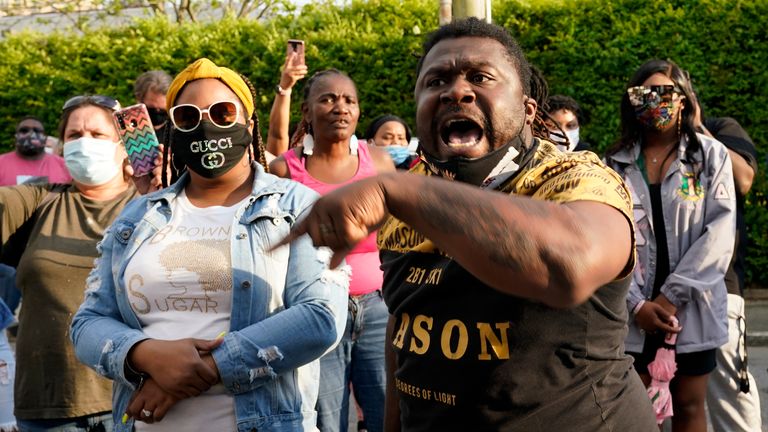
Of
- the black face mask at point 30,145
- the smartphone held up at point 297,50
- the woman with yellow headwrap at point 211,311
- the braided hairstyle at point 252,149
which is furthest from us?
the black face mask at point 30,145

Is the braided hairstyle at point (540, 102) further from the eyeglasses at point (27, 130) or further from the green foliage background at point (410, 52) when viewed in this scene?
the eyeglasses at point (27, 130)

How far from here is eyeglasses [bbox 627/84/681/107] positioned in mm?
5094

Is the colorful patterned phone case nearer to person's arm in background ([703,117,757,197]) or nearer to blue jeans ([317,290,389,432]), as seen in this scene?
blue jeans ([317,290,389,432])

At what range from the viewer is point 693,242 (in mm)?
4918

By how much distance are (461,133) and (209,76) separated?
1556 mm

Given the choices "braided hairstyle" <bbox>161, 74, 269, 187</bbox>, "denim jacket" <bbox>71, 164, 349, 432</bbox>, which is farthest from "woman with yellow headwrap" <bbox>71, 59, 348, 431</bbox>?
"braided hairstyle" <bbox>161, 74, 269, 187</bbox>

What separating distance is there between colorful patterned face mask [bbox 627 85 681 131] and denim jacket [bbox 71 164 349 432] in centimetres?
253

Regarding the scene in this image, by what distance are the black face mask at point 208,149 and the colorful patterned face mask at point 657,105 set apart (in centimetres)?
261

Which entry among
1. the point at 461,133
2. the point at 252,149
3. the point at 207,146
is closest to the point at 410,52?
the point at 252,149

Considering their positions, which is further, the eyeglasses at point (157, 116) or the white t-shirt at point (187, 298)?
the eyeglasses at point (157, 116)

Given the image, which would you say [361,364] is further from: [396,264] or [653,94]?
[396,264]

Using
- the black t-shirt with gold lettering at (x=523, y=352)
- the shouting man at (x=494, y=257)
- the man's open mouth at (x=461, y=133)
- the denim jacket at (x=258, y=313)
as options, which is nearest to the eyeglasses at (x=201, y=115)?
the denim jacket at (x=258, y=313)

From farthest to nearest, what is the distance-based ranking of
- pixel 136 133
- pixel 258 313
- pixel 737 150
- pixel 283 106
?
pixel 283 106, pixel 737 150, pixel 136 133, pixel 258 313

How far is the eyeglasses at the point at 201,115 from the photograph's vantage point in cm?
350
